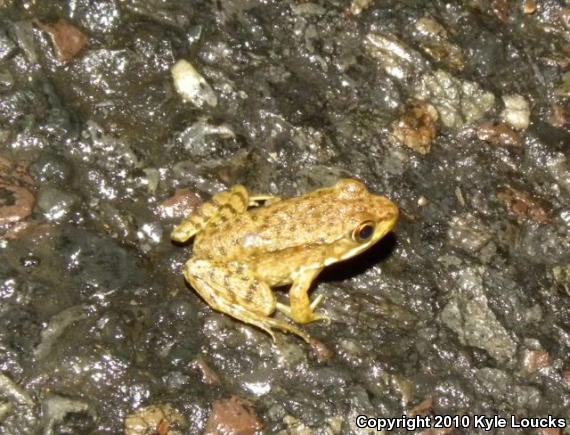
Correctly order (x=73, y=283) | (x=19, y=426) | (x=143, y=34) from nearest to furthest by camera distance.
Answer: (x=19, y=426) < (x=73, y=283) < (x=143, y=34)

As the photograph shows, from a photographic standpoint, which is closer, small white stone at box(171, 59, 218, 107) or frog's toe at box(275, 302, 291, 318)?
frog's toe at box(275, 302, 291, 318)

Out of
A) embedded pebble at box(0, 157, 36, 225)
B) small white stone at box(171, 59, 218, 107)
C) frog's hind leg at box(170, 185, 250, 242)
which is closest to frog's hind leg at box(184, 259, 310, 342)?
frog's hind leg at box(170, 185, 250, 242)

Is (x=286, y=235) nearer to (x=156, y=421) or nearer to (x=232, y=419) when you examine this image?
(x=232, y=419)

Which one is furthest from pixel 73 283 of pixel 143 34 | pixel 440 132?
pixel 440 132

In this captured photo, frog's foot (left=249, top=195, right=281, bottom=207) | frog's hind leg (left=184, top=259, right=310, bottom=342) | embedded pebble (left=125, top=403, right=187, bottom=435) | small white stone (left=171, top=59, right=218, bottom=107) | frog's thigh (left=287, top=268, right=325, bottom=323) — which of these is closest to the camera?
embedded pebble (left=125, top=403, right=187, bottom=435)

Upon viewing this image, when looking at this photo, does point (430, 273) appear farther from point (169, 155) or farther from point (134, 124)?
point (134, 124)

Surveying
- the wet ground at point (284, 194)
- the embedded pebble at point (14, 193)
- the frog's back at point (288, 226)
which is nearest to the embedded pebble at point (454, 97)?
the wet ground at point (284, 194)

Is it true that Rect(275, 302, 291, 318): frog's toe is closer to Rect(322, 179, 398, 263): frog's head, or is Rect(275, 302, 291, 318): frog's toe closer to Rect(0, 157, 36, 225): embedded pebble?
Rect(322, 179, 398, 263): frog's head
